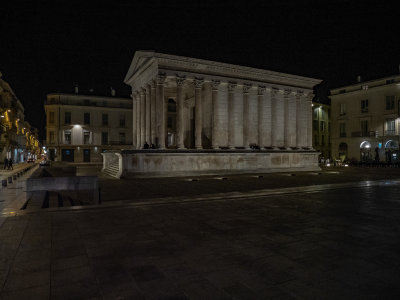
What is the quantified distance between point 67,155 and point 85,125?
6.95 m

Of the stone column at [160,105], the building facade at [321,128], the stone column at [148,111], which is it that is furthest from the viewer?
the building facade at [321,128]

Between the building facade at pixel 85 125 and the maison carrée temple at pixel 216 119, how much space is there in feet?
76.4

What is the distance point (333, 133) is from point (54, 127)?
180 ft

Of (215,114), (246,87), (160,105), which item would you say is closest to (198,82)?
(215,114)

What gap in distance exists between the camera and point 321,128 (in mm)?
65562

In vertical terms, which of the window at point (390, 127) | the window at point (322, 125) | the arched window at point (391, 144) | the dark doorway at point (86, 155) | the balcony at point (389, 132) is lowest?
the dark doorway at point (86, 155)

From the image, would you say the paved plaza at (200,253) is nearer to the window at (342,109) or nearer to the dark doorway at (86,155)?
the dark doorway at (86,155)

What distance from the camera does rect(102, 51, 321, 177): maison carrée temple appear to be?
89.6ft

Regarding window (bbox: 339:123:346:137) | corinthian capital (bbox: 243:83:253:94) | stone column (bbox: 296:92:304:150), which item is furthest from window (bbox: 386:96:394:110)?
corinthian capital (bbox: 243:83:253:94)

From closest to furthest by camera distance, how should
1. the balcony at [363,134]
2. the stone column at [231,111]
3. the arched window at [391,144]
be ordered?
the stone column at [231,111], the arched window at [391,144], the balcony at [363,134]

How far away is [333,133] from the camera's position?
184ft

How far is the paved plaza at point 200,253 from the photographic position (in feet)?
14.2

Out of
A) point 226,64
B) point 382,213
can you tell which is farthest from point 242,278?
point 226,64

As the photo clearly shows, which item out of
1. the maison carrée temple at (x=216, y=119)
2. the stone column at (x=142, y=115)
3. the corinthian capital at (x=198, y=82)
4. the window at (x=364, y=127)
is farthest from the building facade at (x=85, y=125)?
the window at (x=364, y=127)
